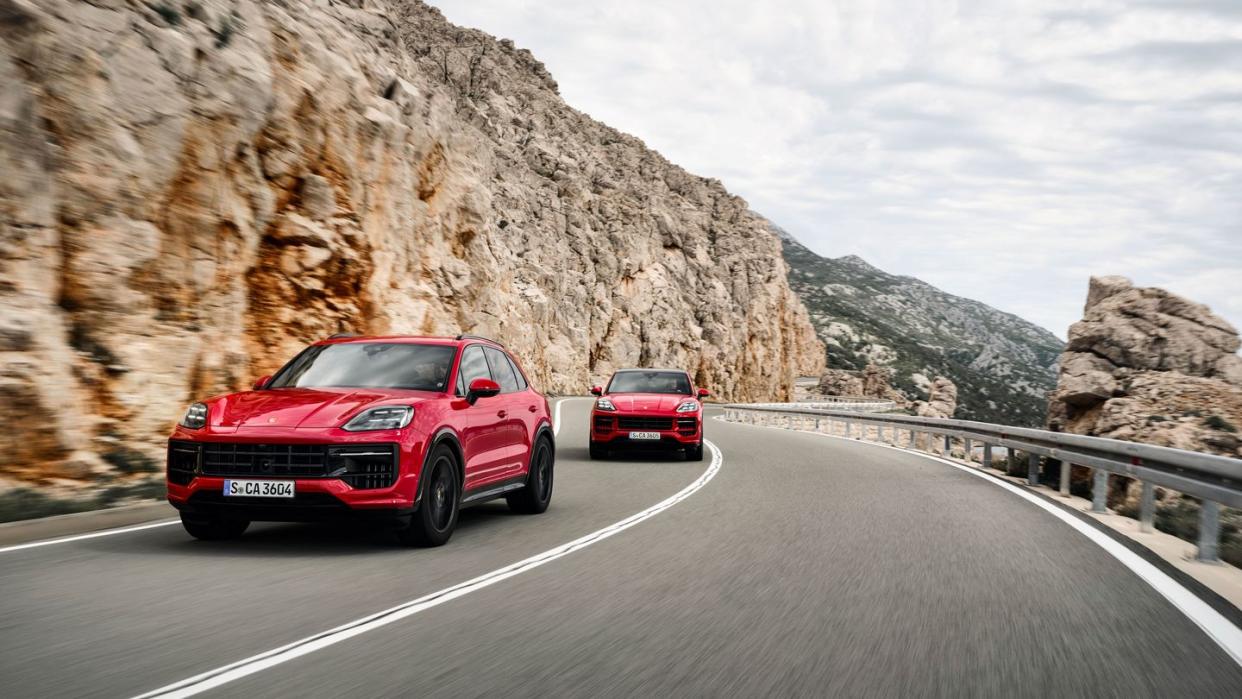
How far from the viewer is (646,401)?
709 inches

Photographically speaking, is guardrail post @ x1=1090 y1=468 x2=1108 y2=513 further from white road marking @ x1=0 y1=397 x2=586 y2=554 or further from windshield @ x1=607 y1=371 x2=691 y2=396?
white road marking @ x1=0 y1=397 x2=586 y2=554

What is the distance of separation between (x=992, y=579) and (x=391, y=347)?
17.3ft

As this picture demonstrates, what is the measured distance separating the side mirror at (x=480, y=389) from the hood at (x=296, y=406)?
66 cm

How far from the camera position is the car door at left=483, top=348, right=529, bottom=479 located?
31.5ft

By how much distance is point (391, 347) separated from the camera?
906 centimetres

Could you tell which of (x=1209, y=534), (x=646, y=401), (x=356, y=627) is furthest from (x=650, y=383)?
(x=356, y=627)

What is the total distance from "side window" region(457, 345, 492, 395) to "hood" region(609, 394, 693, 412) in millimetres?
8167

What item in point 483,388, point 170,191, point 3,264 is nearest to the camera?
point 483,388

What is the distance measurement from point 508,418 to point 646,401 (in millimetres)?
8371

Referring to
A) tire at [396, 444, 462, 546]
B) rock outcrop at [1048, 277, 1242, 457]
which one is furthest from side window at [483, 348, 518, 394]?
rock outcrop at [1048, 277, 1242, 457]

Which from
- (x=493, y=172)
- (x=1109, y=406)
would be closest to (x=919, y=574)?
Result: (x=1109, y=406)

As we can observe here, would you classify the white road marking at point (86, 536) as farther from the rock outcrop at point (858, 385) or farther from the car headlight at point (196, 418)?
the rock outcrop at point (858, 385)

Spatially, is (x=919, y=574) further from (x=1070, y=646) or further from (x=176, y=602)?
(x=176, y=602)

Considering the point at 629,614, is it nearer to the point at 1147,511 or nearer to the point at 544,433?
the point at 544,433
